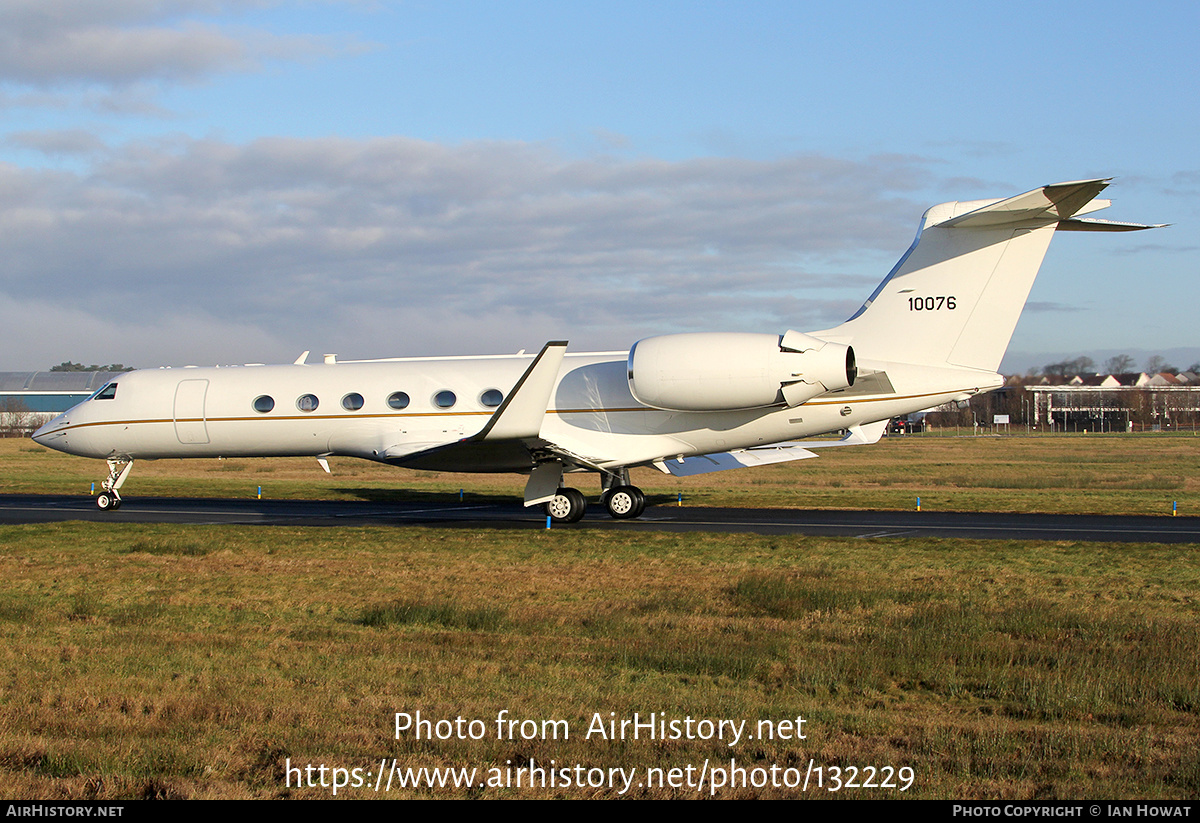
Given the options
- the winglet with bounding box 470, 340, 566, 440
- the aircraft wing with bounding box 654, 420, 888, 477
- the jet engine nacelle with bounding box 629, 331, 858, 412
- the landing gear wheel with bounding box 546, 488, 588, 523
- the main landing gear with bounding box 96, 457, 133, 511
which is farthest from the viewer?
the main landing gear with bounding box 96, 457, 133, 511

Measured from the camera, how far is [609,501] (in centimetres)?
2083

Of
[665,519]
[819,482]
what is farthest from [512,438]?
[819,482]

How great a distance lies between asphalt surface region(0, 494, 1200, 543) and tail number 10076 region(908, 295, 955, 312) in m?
4.05

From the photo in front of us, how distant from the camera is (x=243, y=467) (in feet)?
152

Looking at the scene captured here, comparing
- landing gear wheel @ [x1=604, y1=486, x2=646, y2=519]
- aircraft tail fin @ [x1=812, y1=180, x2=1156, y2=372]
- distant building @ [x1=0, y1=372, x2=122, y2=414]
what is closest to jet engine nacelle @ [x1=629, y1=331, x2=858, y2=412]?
aircraft tail fin @ [x1=812, y1=180, x2=1156, y2=372]

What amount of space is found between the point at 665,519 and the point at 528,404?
16.0 ft

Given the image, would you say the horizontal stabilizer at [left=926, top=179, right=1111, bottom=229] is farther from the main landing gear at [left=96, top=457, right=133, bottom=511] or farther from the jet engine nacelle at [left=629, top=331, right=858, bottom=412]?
the main landing gear at [left=96, top=457, right=133, bottom=511]

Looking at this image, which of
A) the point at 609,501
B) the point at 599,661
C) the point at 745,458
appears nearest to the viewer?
the point at 599,661

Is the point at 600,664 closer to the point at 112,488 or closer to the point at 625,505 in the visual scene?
the point at 625,505

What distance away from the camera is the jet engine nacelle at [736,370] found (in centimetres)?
1741

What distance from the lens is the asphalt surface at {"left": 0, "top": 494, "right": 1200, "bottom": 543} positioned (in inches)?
714

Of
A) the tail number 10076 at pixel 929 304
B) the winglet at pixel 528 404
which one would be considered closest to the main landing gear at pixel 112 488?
the winglet at pixel 528 404

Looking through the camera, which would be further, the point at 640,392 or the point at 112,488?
the point at 112,488

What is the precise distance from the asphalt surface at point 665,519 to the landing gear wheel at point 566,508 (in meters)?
0.21
